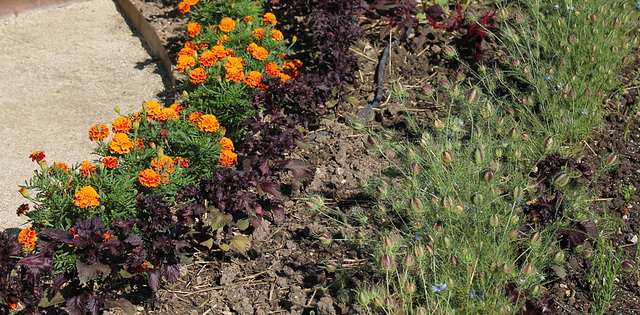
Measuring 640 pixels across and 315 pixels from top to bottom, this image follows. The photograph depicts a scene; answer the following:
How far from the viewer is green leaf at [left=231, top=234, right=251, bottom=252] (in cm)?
347

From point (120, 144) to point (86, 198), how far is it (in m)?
0.43

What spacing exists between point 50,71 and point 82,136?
1.00 metres

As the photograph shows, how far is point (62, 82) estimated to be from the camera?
17.4 ft

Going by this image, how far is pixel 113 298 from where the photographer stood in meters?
3.21

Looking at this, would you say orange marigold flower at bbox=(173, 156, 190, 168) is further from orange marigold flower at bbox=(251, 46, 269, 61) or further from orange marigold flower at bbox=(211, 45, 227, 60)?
orange marigold flower at bbox=(251, 46, 269, 61)

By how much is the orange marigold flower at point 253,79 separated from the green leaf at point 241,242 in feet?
3.12

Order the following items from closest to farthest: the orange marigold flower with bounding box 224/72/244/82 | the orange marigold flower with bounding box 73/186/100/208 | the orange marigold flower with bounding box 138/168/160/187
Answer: the orange marigold flower with bounding box 73/186/100/208, the orange marigold flower with bounding box 138/168/160/187, the orange marigold flower with bounding box 224/72/244/82

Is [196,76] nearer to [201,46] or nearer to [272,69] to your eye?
[272,69]

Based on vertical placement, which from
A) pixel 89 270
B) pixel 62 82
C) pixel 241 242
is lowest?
pixel 62 82

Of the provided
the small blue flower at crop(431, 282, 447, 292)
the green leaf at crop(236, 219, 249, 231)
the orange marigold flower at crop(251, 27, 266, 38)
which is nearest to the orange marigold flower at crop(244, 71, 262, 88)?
the orange marigold flower at crop(251, 27, 266, 38)

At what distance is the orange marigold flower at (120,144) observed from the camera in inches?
132

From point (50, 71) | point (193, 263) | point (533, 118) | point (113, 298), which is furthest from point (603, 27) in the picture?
point (50, 71)

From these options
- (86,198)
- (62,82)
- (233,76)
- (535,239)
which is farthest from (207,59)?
(535,239)

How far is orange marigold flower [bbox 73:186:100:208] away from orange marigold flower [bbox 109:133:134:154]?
36cm
